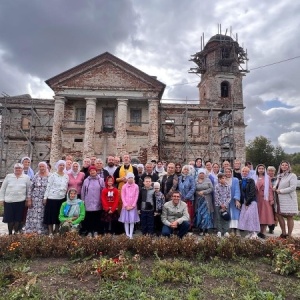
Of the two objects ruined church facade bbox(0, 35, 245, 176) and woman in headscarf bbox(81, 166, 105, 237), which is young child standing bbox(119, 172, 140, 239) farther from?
ruined church facade bbox(0, 35, 245, 176)

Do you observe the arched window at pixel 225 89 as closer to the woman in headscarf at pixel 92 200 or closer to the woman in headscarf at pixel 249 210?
the woman in headscarf at pixel 249 210

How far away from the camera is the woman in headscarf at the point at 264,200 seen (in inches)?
303

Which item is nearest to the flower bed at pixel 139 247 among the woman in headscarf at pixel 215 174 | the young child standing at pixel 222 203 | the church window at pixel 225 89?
the young child standing at pixel 222 203

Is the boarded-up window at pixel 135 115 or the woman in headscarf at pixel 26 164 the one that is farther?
the boarded-up window at pixel 135 115

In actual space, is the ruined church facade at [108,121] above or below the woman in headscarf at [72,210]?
above

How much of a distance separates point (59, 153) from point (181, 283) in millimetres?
19426

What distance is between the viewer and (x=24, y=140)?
955 inches

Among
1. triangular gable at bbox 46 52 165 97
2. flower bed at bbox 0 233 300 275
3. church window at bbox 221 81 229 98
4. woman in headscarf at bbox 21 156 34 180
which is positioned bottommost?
flower bed at bbox 0 233 300 275

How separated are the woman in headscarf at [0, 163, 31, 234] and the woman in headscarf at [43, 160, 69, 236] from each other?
0.54 meters

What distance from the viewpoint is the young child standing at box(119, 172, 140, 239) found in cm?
732

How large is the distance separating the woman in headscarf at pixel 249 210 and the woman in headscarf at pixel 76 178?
14.2 feet

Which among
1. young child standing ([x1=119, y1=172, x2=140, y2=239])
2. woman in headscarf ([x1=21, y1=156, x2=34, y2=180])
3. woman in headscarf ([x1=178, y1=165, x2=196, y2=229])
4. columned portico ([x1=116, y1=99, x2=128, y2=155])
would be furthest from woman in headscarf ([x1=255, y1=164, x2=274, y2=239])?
columned portico ([x1=116, y1=99, x2=128, y2=155])

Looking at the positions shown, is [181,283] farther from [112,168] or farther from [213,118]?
[213,118]

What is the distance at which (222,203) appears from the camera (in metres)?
7.48
